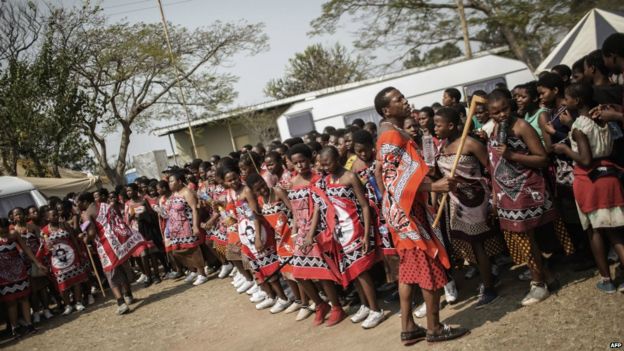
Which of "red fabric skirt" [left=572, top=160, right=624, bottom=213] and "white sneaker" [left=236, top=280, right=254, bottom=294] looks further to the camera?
"white sneaker" [left=236, top=280, right=254, bottom=294]

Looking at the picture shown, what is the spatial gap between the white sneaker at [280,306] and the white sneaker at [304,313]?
0.49 m

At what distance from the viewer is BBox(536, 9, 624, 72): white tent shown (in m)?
10.6

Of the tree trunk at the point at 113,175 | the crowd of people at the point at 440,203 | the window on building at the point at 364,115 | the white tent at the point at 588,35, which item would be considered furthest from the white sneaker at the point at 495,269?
the tree trunk at the point at 113,175

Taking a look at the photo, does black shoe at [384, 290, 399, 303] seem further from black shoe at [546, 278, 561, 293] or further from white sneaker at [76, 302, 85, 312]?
white sneaker at [76, 302, 85, 312]

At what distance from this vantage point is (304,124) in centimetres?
1600

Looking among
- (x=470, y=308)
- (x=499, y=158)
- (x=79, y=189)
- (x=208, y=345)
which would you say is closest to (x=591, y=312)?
(x=470, y=308)

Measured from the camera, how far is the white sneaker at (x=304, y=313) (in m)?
5.60

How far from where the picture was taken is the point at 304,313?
5.63m

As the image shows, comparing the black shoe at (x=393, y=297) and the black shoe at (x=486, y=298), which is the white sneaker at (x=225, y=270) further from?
the black shoe at (x=486, y=298)

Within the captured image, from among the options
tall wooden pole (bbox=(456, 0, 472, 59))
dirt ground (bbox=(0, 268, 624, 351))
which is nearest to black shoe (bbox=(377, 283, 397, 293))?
dirt ground (bbox=(0, 268, 624, 351))

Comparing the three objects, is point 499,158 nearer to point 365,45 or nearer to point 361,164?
point 361,164

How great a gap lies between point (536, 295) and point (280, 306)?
310cm

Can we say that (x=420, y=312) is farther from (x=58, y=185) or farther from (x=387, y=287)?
(x=58, y=185)

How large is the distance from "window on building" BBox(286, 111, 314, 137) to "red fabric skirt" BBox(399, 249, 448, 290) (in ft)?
40.4
